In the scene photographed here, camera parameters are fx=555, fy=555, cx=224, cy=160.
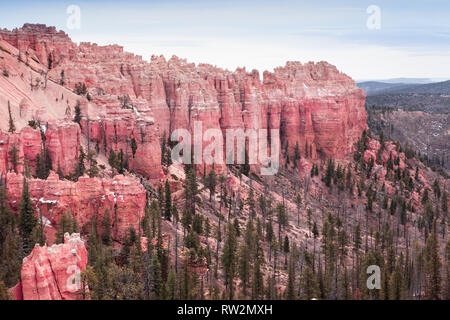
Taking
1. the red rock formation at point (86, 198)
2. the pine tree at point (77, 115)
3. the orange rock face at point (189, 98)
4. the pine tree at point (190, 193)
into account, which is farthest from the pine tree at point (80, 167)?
the pine tree at point (190, 193)

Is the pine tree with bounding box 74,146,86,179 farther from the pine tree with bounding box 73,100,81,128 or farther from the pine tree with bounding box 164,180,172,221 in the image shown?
the pine tree with bounding box 73,100,81,128

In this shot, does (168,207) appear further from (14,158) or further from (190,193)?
(14,158)

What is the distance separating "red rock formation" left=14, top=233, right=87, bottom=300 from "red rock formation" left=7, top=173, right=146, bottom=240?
11272 mm

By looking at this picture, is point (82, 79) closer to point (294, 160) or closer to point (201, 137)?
point (201, 137)

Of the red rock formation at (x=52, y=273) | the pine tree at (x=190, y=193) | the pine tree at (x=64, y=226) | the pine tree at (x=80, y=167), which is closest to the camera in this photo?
the red rock formation at (x=52, y=273)

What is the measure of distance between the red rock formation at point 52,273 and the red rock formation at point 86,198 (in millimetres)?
11272

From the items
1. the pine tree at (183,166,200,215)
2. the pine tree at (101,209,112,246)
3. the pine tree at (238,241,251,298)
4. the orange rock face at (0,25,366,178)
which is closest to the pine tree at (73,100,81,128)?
the orange rock face at (0,25,366,178)

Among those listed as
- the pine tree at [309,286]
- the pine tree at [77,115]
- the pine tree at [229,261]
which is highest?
the pine tree at [77,115]

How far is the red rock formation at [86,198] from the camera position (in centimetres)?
5703

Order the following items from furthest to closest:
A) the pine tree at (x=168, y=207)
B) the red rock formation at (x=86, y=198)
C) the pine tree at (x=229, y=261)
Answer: the pine tree at (x=168, y=207)
the pine tree at (x=229, y=261)
the red rock formation at (x=86, y=198)

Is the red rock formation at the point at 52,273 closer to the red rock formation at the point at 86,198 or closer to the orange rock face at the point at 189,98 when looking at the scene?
the red rock formation at the point at 86,198

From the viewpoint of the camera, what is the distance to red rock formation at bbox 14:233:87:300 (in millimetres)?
43000
